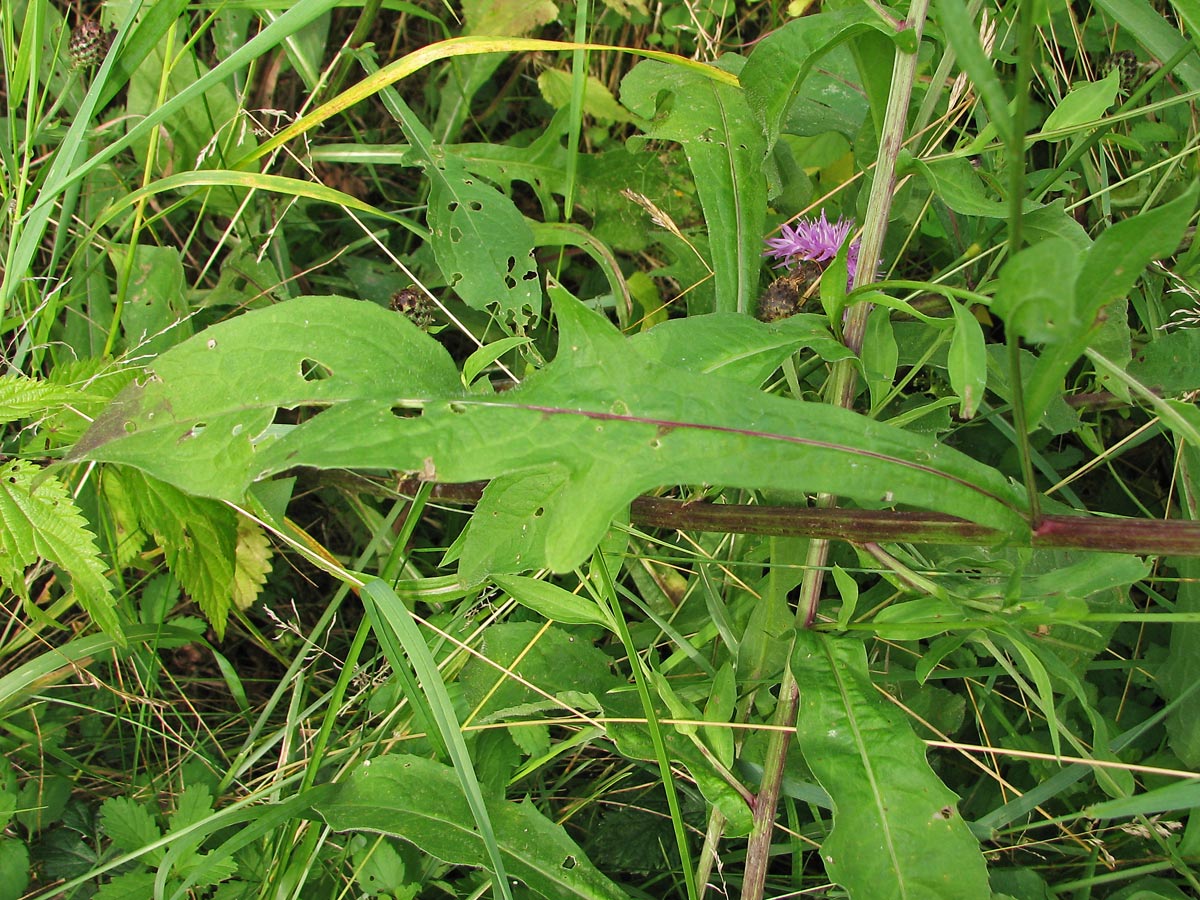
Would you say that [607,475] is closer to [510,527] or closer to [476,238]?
[510,527]

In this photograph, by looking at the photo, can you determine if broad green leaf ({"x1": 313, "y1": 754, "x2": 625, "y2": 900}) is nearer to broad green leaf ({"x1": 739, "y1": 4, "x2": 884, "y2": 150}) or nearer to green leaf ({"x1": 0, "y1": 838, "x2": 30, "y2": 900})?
green leaf ({"x1": 0, "y1": 838, "x2": 30, "y2": 900})

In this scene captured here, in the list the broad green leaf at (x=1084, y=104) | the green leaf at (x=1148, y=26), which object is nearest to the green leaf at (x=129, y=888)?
the broad green leaf at (x=1084, y=104)

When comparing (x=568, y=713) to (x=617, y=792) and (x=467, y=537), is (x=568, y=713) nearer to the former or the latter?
(x=617, y=792)

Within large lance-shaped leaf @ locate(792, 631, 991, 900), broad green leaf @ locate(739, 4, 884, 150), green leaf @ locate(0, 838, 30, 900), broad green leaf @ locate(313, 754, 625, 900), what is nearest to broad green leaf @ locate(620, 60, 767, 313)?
broad green leaf @ locate(739, 4, 884, 150)

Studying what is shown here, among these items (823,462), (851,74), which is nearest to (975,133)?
(851,74)

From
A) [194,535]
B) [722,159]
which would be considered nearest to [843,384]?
[722,159]
